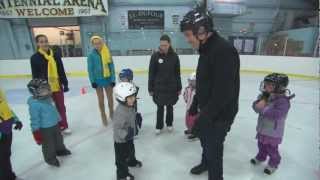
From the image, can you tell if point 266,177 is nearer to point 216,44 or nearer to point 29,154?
point 216,44

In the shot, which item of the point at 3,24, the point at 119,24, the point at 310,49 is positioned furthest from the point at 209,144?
the point at 3,24

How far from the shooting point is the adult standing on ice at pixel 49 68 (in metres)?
2.50

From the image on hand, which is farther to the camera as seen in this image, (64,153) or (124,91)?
(64,153)

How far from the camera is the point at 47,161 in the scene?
2.25 metres

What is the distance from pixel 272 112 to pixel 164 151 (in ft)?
3.66

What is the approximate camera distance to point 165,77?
8.59 feet

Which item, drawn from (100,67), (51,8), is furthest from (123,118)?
(51,8)

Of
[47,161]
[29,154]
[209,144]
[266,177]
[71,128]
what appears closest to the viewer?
[209,144]

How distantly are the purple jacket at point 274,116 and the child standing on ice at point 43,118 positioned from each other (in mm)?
1722

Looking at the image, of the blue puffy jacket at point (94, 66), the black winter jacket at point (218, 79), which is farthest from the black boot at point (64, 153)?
the black winter jacket at point (218, 79)

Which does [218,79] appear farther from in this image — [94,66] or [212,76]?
[94,66]

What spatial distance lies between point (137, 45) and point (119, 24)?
45.7 inches

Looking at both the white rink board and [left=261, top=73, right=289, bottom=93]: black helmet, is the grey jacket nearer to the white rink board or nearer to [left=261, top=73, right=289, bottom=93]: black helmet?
[left=261, top=73, right=289, bottom=93]: black helmet

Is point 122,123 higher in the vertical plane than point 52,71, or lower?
lower
